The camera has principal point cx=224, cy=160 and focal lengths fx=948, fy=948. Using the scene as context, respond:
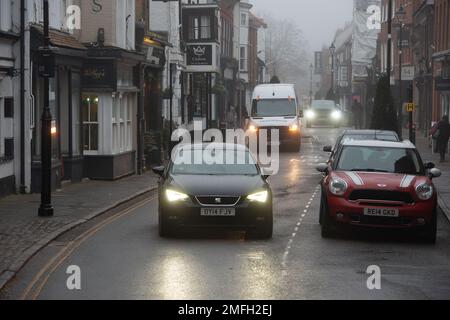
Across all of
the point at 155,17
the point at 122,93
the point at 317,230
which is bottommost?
the point at 317,230

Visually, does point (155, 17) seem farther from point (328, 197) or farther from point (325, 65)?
point (325, 65)

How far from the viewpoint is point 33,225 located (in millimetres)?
16203

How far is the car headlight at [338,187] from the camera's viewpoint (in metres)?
14.9

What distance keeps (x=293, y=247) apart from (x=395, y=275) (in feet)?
8.52

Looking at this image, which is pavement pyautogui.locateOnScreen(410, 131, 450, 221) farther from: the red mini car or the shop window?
the shop window

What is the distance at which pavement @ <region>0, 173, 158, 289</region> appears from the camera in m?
13.2

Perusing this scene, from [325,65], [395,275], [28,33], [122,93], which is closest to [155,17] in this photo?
[122,93]

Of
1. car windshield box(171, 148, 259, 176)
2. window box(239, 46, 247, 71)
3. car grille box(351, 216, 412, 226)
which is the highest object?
window box(239, 46, 247, 71)

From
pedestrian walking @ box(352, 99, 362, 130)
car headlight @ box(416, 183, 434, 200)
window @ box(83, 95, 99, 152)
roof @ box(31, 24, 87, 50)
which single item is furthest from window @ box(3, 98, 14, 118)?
pedestrian walking @ box(352, 99, 362, 130)

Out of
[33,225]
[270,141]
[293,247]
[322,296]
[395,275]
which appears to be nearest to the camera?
[322,296]

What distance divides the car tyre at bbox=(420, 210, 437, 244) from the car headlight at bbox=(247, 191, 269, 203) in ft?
8.24

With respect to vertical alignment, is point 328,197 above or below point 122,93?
below

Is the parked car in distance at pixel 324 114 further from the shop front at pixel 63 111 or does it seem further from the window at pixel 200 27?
the shop front at pixel 63 111

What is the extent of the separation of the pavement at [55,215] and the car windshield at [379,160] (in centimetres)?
483
